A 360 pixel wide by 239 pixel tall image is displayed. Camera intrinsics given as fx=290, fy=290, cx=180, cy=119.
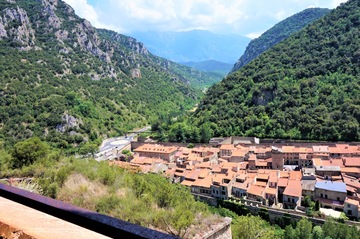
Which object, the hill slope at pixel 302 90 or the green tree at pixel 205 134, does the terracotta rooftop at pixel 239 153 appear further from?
the green tree at pixel 205 134

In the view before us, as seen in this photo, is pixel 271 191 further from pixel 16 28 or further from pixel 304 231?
pixel 16 28

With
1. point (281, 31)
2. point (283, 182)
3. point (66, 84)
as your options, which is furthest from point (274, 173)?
point (281, 31)

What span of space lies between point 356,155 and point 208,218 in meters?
19.6

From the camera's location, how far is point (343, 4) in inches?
1908

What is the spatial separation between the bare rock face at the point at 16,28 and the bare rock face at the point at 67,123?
58.4ft

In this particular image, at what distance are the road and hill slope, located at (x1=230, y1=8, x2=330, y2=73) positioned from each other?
5876 cm

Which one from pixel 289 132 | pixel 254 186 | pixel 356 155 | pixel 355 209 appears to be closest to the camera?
pixel 355 209

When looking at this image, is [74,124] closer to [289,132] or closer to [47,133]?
[47,133]

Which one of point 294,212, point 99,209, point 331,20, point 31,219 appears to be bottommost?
point 294,212

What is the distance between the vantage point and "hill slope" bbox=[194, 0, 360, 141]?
94.1ft

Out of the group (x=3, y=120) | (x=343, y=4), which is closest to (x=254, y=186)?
(x=3, y=120)

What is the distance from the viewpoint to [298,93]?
34344 mm

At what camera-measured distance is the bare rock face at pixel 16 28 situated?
44.4 metres

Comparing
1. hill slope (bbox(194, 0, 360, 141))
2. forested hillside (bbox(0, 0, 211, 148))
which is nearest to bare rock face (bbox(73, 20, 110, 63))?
forested hillside (bbox(0, 0, 211, 148))
